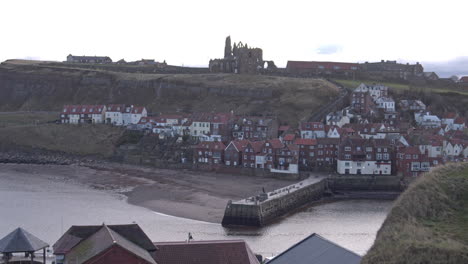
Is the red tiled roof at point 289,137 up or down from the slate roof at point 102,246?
up

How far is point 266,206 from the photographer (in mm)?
34594

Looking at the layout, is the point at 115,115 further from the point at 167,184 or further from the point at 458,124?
the point at 458,124

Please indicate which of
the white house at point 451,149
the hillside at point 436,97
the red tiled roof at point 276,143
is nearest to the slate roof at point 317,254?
the red tiled roof at point 276,143

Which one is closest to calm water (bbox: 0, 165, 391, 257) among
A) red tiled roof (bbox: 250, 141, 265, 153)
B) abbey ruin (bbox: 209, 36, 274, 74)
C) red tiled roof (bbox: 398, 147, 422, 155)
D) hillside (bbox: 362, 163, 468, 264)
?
red tiled roof (bbox: 398, 147, 422, 155)

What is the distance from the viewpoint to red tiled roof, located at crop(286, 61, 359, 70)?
93150 millimetres

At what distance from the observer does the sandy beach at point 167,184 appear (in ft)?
124

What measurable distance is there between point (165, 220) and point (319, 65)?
6457cm

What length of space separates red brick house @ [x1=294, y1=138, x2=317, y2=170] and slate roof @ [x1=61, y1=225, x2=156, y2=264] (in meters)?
34.8

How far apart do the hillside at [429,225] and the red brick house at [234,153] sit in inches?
1646

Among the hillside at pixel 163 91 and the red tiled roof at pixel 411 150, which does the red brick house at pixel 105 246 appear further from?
the hillside at pixel 163 91

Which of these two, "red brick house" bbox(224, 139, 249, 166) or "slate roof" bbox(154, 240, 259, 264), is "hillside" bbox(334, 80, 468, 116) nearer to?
"red brick house" bbox(224, 139, 249, 166)

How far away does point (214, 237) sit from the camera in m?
29.7

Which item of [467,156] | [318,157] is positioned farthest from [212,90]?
[467,156]

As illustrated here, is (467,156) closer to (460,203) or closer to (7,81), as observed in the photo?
(460,203)
